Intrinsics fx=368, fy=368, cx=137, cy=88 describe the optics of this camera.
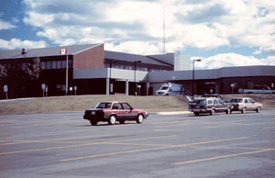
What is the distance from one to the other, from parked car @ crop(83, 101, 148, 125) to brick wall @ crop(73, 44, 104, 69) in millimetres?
62212

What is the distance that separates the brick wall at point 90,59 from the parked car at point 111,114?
204ft

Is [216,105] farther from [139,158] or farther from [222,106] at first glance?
[139,158]

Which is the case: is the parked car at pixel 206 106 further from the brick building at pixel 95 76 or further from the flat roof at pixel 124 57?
the flat roof at pixel 124 57

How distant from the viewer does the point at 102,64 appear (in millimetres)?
93500

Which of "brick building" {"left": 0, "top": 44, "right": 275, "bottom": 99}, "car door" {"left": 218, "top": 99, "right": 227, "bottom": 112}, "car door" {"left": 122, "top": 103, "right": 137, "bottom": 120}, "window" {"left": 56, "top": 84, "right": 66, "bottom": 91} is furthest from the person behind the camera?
"window" {"left": 56, "top": 84, "right": 66, "bottom": 91}

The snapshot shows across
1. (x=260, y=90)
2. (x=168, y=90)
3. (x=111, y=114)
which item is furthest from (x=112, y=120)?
(x=260, y=90)

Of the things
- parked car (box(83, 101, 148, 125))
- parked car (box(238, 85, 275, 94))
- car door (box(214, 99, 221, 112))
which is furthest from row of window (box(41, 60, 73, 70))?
parked car (box(83, 101, 148, 125))

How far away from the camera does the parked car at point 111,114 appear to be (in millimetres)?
23266

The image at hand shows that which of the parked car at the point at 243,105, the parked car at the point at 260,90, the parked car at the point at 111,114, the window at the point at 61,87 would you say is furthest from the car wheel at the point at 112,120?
the window at the point at 61,87

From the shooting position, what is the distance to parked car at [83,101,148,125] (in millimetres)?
Result: 23266

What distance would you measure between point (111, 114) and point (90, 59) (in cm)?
6730

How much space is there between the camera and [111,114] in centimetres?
2362

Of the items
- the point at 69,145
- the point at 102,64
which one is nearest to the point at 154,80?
the point at 102,64

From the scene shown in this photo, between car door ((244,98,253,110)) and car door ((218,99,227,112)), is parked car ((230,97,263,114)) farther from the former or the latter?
car door ((218,99,227,112))
